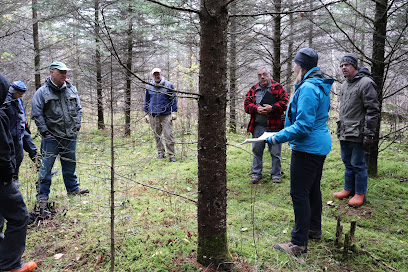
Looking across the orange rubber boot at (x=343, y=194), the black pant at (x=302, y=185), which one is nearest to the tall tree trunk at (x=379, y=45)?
the orange rubber boot at (x=343, y=194)

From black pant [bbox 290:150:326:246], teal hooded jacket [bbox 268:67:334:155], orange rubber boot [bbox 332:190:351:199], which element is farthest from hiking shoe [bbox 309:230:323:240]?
orange rubber boot [bbox 332:190:351:199]

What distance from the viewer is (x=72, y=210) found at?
4.38 meters

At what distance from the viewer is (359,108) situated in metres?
4.48

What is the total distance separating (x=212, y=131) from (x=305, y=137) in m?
1.23

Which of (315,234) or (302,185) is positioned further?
(315,234)

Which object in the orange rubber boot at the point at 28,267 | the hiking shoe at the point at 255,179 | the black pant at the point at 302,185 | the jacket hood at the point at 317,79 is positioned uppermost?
the jacket hood at the point at 317,79

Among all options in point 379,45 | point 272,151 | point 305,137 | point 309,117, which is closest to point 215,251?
point 305,137

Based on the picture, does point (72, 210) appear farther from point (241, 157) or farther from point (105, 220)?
point (241, 157)

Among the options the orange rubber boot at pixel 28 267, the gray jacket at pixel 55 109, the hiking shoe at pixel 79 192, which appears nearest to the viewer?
the orange rubber boot at pixel 28 267

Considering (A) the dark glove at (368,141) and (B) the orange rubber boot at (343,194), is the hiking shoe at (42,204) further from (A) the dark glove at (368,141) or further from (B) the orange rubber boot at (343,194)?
(A) the dark glove at (368,141)

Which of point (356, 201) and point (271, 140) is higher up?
point (271, 140)

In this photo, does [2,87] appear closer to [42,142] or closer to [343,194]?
[42,142]

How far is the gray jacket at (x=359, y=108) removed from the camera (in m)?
4.28

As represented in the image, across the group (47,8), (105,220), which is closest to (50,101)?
(105,220)
